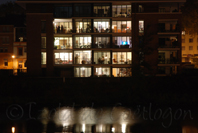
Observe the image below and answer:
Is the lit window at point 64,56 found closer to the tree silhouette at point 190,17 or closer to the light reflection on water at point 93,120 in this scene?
the light reflection on water at point 93,120

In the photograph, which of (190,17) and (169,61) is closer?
(169,61)

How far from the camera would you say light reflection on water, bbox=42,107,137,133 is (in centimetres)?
1523

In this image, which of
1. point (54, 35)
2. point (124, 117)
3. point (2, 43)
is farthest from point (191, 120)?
point (2, 43)

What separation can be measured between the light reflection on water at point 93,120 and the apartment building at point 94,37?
27.1 meters

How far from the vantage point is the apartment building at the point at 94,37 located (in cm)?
4828

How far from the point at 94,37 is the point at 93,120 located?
3270 cm

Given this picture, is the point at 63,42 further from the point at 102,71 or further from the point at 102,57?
the point at 102,71

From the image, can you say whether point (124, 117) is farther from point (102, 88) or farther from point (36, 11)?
point (36, 11)

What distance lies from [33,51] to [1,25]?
23.7m

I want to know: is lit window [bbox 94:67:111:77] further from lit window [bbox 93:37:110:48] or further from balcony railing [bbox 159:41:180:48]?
balcony railing [bbox 159:41:180:48]

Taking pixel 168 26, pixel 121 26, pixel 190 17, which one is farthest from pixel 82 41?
pixel 190 17

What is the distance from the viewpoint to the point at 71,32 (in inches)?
1927

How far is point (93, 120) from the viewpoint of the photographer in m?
17.3

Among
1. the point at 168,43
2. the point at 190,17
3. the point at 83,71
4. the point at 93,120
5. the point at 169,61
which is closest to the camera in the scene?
the point at 93,120
